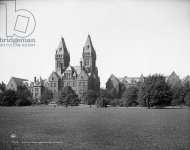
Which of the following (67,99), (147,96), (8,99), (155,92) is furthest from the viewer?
(67,99)

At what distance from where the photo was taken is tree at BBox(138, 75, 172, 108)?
4585 centimetres

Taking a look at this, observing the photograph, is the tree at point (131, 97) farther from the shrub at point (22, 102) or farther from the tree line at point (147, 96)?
the shrub at point (22, 102)

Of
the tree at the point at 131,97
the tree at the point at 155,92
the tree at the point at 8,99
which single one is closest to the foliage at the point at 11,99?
the tree at the point at 8,99

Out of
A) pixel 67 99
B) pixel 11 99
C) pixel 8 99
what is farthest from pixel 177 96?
pixel 8 99

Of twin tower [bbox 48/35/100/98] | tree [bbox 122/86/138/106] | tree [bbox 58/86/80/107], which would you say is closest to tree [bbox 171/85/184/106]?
tree [bbox 122/86/138/106]

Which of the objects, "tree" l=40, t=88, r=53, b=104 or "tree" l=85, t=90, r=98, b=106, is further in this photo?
"tree" l=40, t=88, r=53, b=104

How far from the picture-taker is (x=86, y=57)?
6850 centimetres

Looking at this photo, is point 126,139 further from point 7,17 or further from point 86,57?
point 86,57

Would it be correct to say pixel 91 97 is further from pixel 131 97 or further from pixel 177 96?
pixel 177 96

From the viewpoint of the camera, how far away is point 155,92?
149 ft

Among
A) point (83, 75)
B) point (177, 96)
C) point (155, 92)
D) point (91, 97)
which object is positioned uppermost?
point (83, 75)

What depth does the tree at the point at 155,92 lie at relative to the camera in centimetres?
4585

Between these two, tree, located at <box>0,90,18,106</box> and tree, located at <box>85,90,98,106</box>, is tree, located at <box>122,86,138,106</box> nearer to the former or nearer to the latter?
tree, located at <box>85,90,98,106</box>

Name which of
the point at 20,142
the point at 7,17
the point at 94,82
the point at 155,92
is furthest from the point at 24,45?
the point at 94,82
